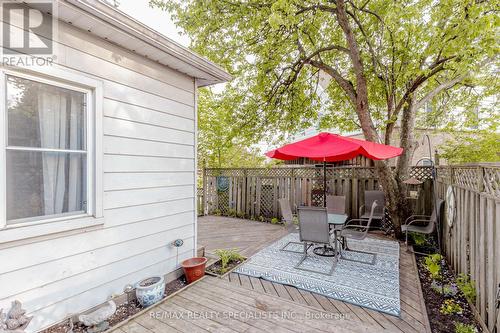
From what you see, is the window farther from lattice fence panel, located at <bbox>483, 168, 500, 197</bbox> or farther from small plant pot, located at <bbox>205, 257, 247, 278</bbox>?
lattice fence panel, located at <bbox>483, 168, 500, 197</bbox>

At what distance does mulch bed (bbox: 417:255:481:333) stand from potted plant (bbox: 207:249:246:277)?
2.52 metres

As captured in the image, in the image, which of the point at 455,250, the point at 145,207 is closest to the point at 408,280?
the point at 455,250

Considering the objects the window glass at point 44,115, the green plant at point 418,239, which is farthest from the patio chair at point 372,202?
the window glass at point 44,115

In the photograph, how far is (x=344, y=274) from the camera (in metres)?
3.51

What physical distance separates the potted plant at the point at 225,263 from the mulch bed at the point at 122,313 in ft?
1.50

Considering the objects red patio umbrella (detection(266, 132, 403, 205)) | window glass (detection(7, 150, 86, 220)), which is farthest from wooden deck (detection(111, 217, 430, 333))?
red patio umbrella (detection(266, 132, 403, 205))

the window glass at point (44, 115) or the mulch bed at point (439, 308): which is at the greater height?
the window glass at point (44, 115)

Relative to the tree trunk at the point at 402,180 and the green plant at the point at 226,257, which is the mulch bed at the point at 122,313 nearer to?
the green plant at the point at 226,257

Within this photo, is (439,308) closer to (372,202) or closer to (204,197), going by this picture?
(372,202)

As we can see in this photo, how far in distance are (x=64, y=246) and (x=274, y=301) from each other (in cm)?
227

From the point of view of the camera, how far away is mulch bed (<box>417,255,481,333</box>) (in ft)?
8.04

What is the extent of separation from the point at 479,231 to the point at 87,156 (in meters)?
4.26

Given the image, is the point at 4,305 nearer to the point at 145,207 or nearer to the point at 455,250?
the point at 145,207

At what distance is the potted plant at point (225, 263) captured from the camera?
142 inches
